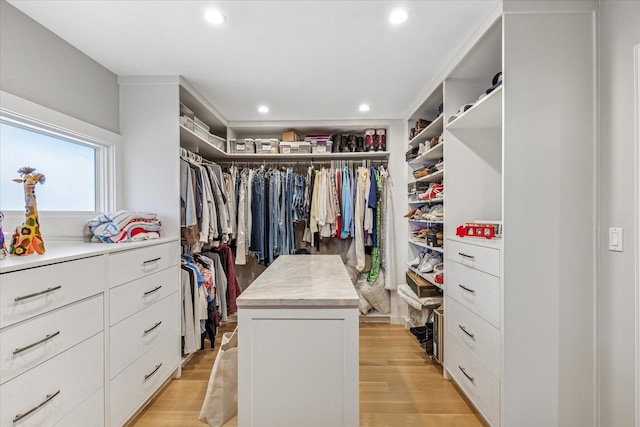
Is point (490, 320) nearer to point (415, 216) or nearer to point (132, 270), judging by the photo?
point (415, 216)

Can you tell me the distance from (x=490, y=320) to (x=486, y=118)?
1281 mm

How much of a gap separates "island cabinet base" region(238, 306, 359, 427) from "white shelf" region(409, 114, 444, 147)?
1917mm

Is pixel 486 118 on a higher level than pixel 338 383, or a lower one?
higher

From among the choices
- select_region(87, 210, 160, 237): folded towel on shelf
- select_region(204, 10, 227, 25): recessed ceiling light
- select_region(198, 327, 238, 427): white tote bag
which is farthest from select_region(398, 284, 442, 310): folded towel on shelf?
select_region(204, 10, 227, 25): recessed ceiling light

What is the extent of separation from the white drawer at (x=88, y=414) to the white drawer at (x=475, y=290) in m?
2.02

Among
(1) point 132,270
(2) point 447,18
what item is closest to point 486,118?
(2) point 447,18

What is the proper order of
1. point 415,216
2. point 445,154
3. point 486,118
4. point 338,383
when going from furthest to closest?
point 415,216 → point 445,154 → point 486,118 → point 338,383

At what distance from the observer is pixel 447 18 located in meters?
1.55

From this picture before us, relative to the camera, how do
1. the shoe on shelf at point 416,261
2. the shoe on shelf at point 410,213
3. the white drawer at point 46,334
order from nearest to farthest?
the white drawer at point 46,334 → the shoe on shelf at point 416,261 → the shoe on shelf at point 410,213

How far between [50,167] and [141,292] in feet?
3.22

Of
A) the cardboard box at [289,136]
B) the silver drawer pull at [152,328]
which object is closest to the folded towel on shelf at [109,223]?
the silver drawer pull at [152,328]

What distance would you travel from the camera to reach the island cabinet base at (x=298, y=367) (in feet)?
3.38

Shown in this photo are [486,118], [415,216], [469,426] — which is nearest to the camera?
[469,426]

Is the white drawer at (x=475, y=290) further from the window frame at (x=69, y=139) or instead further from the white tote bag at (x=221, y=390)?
the window frame at (x=69, y=139)
